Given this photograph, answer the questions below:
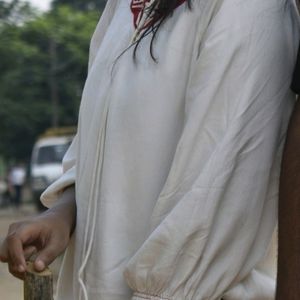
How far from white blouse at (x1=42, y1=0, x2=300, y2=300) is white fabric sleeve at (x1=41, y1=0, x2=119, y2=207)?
185 mm

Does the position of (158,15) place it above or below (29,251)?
above

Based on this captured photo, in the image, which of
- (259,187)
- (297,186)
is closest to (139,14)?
(259,187)

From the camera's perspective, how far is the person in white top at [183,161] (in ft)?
4.62

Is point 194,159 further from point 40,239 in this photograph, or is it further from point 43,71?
point 43,71

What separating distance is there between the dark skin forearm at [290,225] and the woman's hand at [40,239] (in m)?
0.40

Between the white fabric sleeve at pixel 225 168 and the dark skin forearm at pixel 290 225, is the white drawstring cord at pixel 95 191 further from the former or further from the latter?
the dark skin forearm at pixel 290 225

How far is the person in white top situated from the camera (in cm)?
141

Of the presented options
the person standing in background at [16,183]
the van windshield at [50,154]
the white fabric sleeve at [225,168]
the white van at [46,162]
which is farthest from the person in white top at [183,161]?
the person standing in background at [16,183]

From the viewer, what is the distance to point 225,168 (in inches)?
55.2

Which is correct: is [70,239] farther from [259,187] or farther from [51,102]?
[51,102]

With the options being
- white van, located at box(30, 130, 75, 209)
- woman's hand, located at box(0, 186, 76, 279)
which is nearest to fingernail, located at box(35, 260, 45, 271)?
woman's hand, located at box(0, 186, 76, 279)

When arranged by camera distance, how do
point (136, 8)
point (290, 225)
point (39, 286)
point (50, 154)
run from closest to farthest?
point (290, 225), point (39, 286), point (136, 8), point (50, 154)

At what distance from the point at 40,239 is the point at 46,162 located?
2185 centimetres

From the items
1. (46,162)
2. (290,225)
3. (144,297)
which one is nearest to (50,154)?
(46,162)
